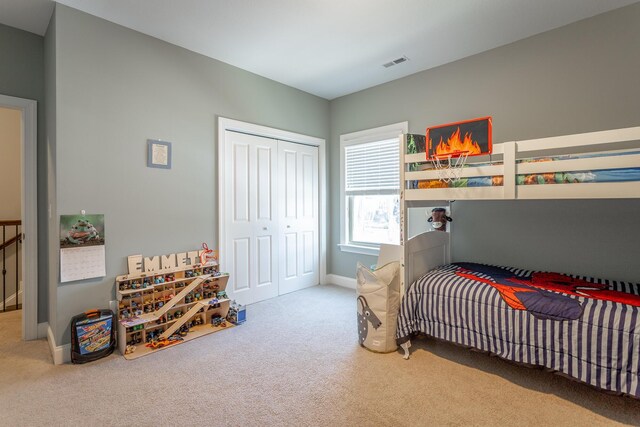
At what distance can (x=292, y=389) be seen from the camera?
76.7 inches

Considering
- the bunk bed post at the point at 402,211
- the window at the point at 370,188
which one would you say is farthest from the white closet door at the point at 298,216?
the bunk bed post at the point at 402,211

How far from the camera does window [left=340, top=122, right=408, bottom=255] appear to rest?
3812 millimetres

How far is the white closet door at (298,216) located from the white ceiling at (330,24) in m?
1.18

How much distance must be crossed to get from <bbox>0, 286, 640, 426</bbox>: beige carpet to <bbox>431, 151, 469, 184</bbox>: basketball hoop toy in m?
1.37

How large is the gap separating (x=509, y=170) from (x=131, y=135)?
300 cm

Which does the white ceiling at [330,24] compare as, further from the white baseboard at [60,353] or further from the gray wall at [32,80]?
the white baseboard at [60,353]

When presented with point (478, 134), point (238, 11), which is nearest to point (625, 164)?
point (478, 134)

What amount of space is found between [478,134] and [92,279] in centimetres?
315

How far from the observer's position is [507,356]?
202 centimetres

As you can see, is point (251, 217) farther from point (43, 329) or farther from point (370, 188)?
point (43, 329)

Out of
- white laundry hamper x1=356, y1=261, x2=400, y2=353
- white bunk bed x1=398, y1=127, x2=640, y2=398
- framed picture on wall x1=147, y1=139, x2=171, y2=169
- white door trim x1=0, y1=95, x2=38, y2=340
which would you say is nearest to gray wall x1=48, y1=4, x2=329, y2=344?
framed picture on wall x1=147, y1=139, x2=171, y2=169

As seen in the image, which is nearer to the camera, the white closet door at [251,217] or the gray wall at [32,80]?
the gray wall at [32,80]

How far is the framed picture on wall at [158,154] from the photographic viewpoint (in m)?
2.77

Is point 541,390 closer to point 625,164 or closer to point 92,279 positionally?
point 625,164
